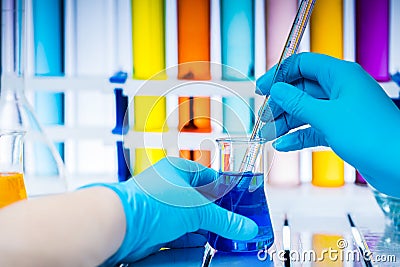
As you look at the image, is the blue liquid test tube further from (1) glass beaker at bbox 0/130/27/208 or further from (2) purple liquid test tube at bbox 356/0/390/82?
(2) purple liquid test tube at bbox 356/0/390/82

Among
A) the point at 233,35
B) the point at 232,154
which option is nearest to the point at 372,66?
the point at 233,35

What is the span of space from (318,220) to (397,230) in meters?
0.19

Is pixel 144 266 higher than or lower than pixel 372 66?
lower

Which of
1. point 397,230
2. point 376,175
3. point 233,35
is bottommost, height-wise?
point 397,230

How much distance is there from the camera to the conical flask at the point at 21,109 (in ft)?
4.28

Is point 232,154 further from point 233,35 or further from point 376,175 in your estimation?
point 233,35

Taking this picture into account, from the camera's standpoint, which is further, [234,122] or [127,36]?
[127,36]

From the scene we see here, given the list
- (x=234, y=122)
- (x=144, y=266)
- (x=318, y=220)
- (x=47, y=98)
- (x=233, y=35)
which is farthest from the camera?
(x=47, y=98)

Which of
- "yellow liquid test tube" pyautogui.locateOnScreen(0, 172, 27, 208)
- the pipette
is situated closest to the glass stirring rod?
the pipette

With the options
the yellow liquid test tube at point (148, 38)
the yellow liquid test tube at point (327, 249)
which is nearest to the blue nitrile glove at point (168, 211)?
the yellow liquid test tube at point (327, 249)

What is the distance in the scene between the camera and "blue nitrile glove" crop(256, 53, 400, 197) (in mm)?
993

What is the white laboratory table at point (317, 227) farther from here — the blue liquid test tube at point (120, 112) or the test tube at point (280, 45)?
the blue liquid test tube at point (120, 112)

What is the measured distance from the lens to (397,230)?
125 cm

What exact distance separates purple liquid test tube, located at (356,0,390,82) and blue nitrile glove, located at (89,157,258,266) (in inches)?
31.2
